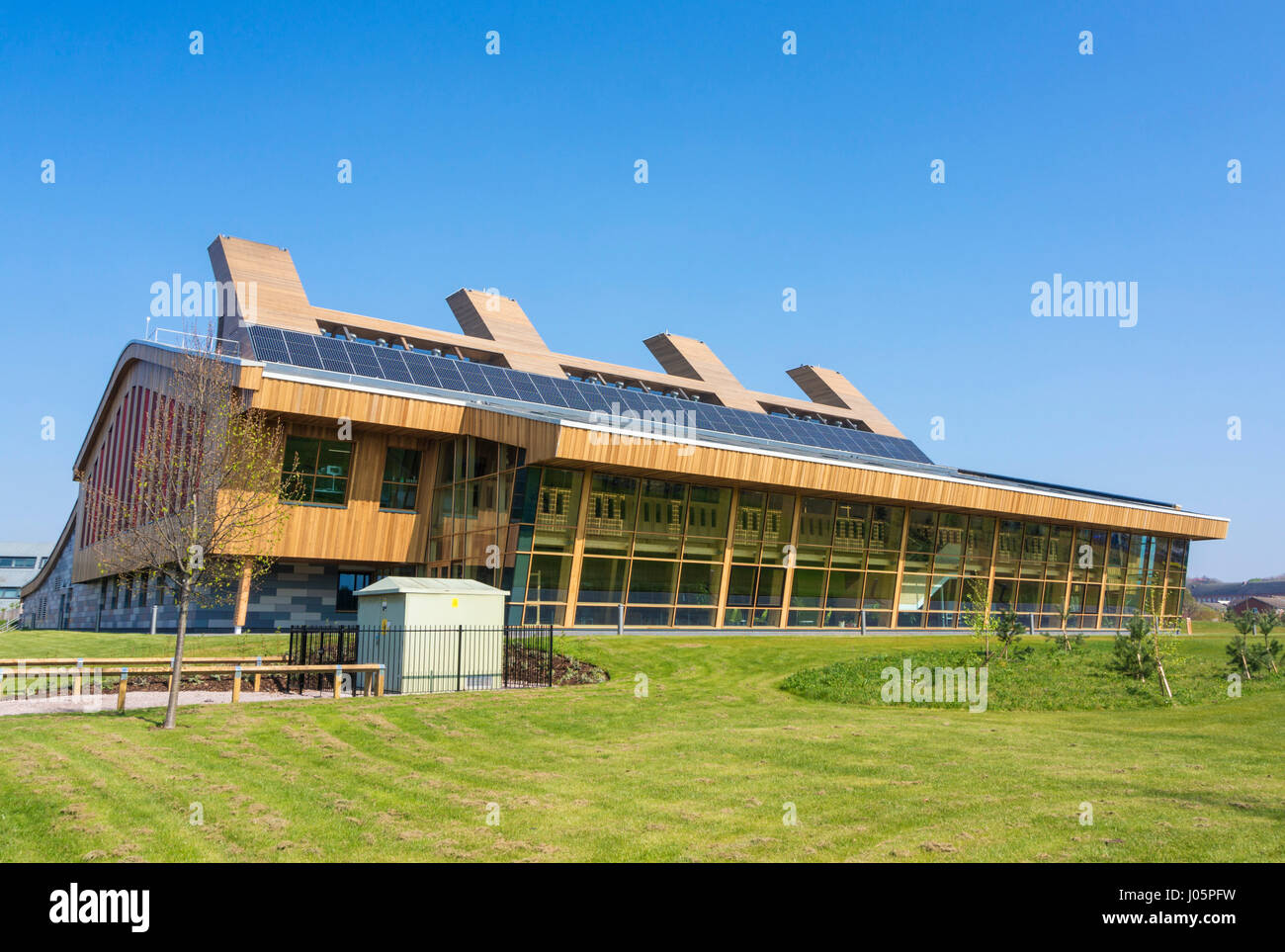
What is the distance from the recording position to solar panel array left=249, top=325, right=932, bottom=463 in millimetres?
34531

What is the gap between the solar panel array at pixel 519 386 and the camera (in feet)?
113

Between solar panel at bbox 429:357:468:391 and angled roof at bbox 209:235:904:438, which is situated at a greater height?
angled roof at bbox 209:235:904:438

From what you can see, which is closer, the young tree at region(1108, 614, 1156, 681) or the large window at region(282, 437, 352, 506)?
the young tree at region(1108, 614, 1156, 681)

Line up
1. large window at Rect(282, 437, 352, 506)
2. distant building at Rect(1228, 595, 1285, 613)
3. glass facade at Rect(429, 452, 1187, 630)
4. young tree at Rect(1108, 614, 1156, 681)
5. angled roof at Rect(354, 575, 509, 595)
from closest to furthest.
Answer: young tree at Rect(1108, 614, 1156, 681)
angled roof at Rect(354, 575, 509, 595)
glass facade at Rect(429, 452, 1187, 630)
large window at Rect(282, 437, 352, 506)
distant building at Rect(1228, 595, 1285, 613)

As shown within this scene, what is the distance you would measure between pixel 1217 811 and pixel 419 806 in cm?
831

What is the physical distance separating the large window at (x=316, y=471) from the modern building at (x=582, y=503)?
3.1 inches

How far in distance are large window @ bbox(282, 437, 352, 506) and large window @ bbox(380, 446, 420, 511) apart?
61.4 inches

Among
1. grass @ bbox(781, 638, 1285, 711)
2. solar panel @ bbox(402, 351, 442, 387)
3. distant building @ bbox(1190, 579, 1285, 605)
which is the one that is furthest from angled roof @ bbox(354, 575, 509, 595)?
distant building @ bbox(1190, 579, 1285, 605)

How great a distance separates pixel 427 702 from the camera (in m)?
17.9

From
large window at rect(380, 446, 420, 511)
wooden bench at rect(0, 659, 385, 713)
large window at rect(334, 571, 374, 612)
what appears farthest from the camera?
large window at rect(334, 571, 374, 612)

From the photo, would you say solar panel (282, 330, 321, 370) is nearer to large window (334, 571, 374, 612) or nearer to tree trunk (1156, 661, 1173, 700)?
large window (334, 571, 374, 612)

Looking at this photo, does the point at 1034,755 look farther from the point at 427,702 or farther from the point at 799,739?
the point at 427,702

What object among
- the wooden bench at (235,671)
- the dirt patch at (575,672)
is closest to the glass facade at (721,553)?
the dirt patch at (575,672)
